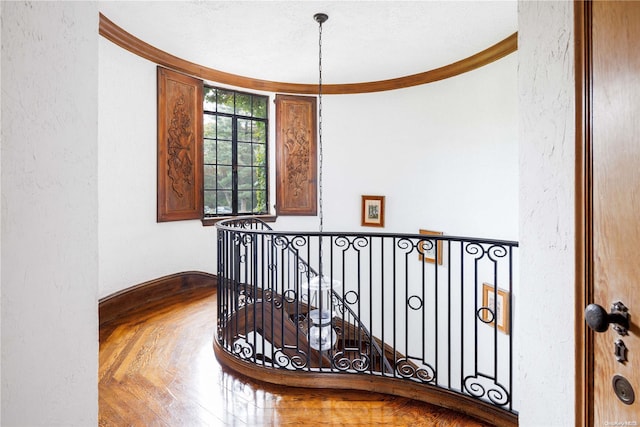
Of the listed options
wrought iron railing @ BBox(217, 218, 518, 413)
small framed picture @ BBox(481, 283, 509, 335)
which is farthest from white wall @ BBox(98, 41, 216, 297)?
small framed picture @ BBox(481, 283, 509, 335)

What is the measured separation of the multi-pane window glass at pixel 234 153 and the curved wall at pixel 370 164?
0.82ft

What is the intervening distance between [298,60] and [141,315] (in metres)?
3.29

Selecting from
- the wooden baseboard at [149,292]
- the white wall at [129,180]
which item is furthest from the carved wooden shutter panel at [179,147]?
the wooden baseboard at [149,292]

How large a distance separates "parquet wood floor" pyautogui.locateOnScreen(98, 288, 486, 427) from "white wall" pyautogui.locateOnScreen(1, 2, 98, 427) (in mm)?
1364

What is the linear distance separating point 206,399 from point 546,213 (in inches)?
82.9

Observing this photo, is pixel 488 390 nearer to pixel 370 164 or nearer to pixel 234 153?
pixel 370 164

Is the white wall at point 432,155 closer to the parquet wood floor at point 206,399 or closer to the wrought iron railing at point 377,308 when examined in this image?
the wrought iron railing at point 377,308

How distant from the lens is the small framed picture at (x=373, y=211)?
5328 millimetres

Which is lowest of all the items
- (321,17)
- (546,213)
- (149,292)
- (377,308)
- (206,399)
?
(377,308)

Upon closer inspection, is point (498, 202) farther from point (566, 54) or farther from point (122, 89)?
point (122, 89)

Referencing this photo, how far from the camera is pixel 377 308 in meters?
5.38

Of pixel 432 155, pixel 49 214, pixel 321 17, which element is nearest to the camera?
pixel 49 214

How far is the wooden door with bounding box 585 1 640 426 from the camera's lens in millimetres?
742

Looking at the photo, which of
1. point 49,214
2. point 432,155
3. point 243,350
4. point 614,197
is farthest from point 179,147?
point 614,197
